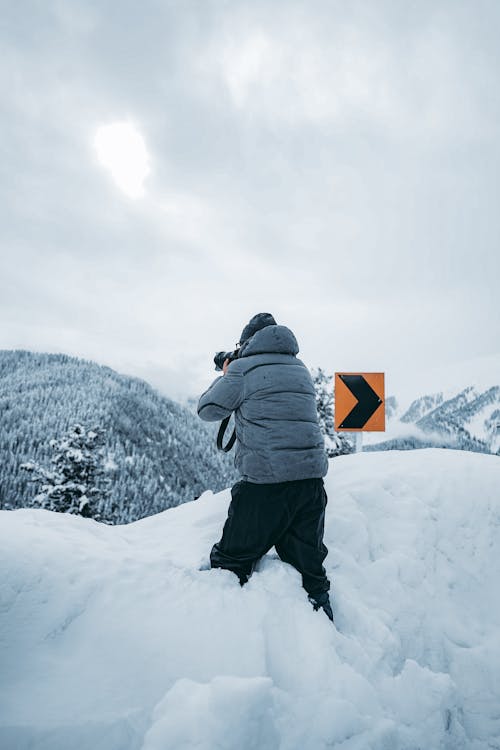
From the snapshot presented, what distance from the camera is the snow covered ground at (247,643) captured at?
6.93ft

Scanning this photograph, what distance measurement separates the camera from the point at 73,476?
2155cm

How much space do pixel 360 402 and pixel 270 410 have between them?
2.77m

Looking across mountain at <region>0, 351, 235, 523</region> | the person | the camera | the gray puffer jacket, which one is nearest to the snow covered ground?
the person

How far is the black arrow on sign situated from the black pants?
252 centimetres

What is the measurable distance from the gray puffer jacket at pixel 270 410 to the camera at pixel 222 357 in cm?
21

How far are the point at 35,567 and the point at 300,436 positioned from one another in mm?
2283

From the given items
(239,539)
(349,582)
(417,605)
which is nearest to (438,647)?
(417,605)

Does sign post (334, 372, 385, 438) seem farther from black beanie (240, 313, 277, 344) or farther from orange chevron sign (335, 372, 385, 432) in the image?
black beanie (240, 313, 277, 344)

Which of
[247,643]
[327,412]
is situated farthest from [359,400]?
[327,412]

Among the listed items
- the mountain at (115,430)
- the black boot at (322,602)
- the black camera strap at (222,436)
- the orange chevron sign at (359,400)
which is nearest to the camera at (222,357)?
the black camera strap at (222,436)

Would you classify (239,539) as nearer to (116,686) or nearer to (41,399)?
(116,686)

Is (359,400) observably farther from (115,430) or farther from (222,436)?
(115,430)

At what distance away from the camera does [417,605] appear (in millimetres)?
3602

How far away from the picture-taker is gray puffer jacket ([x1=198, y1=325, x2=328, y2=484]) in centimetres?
A: 328
